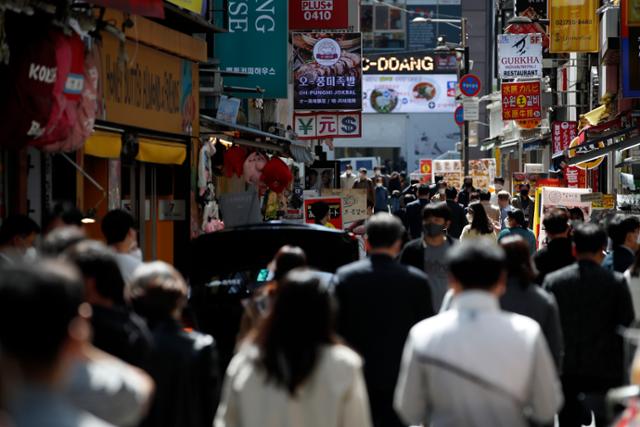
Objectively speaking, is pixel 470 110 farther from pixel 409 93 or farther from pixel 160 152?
pixel 409 93

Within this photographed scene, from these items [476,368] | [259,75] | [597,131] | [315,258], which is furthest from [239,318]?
[597,131]

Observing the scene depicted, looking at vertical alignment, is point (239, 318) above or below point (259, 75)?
below

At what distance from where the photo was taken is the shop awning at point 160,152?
14.7m

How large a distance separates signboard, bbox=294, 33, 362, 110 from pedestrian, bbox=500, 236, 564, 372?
20.5m

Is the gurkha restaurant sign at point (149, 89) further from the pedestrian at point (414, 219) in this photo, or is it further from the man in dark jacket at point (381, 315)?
the pedestrian at point (414, 219)

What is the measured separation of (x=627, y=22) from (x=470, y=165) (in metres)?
28.9

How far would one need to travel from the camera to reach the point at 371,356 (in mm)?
7656

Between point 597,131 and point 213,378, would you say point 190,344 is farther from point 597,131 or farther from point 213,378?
point 597,131

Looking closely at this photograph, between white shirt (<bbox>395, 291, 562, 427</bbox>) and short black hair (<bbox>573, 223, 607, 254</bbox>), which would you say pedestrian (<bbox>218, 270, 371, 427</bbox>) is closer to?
white shirt (<bbox>395, 291, 562, 427</bbox>)

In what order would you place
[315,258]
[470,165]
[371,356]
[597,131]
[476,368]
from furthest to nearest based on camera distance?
[470,165] → [597,131] → [315,258] → [371,356] → [476,368]

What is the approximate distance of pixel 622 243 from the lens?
34.5 feet

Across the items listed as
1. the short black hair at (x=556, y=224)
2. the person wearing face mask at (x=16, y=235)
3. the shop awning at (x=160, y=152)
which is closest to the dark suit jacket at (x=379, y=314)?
the person wearing face mask at (x=16, y=235)

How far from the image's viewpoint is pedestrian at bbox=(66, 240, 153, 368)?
5770mm

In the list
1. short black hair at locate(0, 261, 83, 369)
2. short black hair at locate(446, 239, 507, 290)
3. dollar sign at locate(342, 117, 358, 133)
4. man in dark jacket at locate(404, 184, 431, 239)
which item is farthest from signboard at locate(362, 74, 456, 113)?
short black hair at locate(0, 261, 83, 369)
